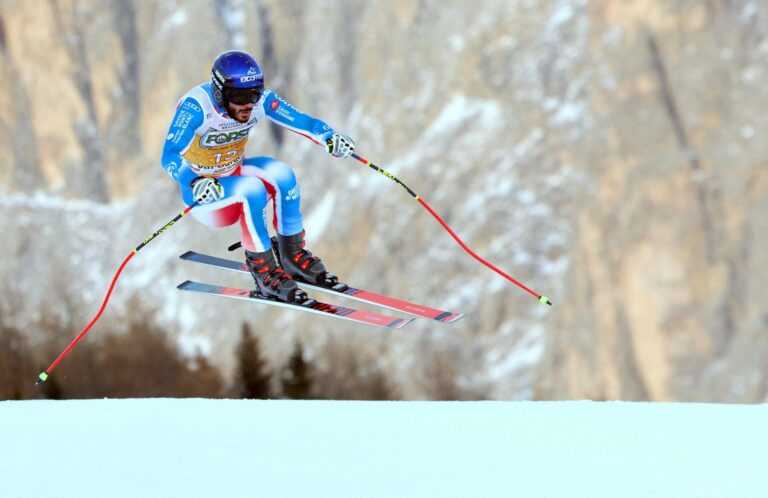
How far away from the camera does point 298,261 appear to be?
30.8 feet

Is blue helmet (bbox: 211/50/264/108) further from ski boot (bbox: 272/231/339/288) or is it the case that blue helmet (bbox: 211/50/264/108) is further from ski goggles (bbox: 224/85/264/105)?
ski boot (bbox: 272/231/339/288)

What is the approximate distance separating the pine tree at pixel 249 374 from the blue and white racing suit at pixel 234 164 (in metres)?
20.5

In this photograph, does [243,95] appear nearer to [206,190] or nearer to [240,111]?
[240,111]

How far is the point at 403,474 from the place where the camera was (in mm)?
7492

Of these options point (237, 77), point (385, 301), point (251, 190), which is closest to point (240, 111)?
point (237, 77)

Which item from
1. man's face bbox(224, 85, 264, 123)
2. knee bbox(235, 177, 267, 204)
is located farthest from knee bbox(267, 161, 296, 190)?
man's face bbox(224, 85, 264, 123)

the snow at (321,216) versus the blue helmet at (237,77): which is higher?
the snow at (321,216)

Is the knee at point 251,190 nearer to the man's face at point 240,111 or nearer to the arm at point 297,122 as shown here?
the man's face at point 240,111

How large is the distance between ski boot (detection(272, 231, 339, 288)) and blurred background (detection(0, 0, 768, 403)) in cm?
1891

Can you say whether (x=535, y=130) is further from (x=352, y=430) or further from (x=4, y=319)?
(x=352, y=430)

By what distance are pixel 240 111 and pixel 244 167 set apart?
0.64 metres

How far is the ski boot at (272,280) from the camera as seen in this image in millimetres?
9109

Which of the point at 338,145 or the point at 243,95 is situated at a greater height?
the point at 338,145

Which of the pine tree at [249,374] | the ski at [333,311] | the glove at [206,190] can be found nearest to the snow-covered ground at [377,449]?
the ski at [333,311]
